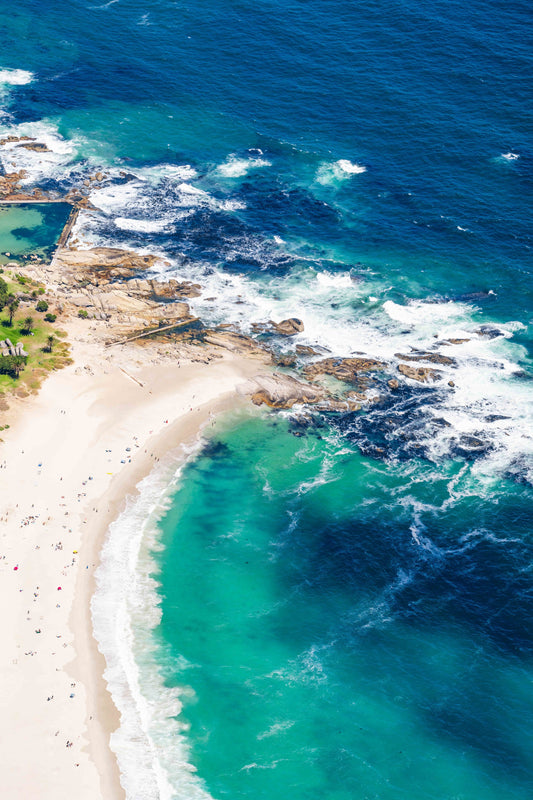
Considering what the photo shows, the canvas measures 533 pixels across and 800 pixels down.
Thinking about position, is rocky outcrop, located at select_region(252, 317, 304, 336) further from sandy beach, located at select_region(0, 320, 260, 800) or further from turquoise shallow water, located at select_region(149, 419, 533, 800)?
turquoise shallow water, located at select_region(149, 419, 533, 800)

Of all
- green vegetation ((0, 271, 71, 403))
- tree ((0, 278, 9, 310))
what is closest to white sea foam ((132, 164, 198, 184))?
green vegetation ((0, 271, 71, 403))

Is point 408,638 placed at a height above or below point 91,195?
below

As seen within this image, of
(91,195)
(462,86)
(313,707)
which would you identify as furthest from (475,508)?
(462,86)

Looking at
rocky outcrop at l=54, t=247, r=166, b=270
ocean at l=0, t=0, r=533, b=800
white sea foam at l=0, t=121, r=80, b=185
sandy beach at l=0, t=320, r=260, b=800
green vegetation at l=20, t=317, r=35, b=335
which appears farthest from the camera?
white sea foam at l=0, t=121, r=80, b=185

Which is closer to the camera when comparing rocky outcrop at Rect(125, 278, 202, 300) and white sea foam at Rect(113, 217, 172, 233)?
rocky outcrop at Rect(125, 278, 202, 300)

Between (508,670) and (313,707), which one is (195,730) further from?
(508,670)

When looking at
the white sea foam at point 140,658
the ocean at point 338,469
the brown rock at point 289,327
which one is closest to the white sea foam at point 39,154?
the ocean at point 338,469

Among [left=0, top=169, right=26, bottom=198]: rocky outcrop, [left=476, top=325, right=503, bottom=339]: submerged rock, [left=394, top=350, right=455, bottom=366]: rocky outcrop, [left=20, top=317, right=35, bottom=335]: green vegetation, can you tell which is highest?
[left=0, top=169, right=26, bottom=198]: rocky outcrop
